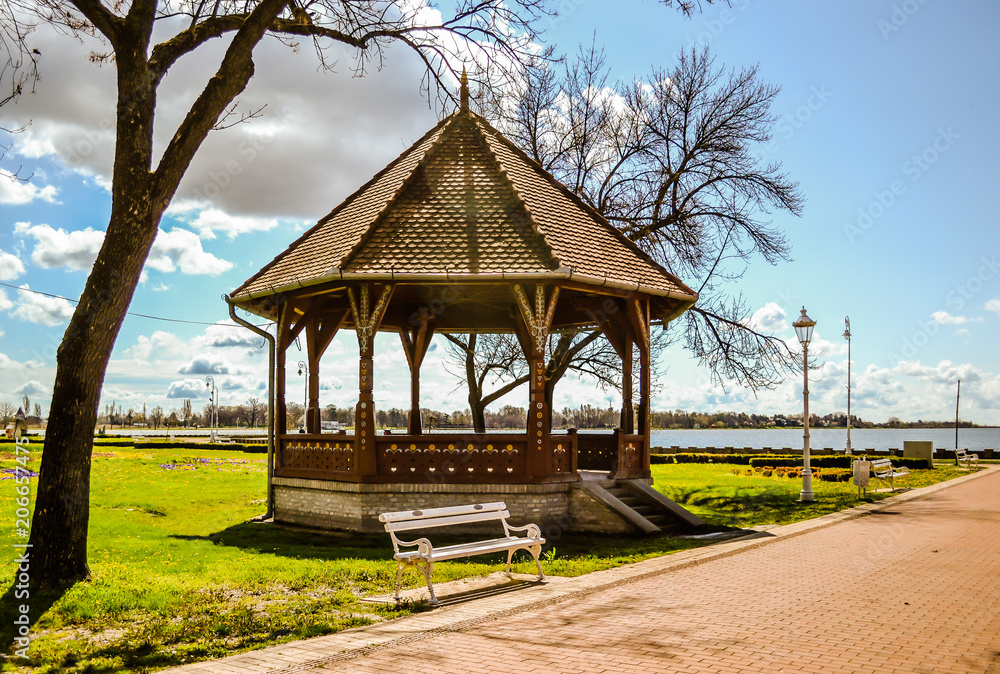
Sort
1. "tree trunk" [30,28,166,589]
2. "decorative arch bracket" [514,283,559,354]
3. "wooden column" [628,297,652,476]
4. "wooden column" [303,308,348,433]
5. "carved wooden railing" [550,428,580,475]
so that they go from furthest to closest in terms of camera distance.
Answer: "wooden column" [303,308,348,433], "wooden column" [628,297,652,476], "carved wooden railing" [550,428,580,475], "decorative arch bracket" [514,283,559,354], "tree trunk" [30,28,166,589]

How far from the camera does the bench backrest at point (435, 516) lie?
8977mm

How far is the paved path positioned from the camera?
5.98m

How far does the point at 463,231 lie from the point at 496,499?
4.67m

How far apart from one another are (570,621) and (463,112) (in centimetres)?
1275

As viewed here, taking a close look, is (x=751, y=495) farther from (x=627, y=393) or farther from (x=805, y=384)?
(x=627, y=393)

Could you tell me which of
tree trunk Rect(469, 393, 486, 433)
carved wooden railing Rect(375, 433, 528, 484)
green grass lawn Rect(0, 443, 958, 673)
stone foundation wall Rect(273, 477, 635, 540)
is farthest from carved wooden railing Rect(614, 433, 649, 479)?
tree trunk Rect(469, 393, 486, 433)

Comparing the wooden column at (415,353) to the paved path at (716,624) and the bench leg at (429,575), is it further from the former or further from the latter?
the bench leg at (429,575)

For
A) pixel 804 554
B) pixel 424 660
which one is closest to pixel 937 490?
pixel 804 554

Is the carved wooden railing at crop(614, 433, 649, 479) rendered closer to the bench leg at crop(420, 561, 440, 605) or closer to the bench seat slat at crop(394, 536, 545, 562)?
the bench seat slat at crop(394, 536, 545, 562)

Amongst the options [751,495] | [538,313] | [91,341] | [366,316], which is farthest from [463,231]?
[751,495]

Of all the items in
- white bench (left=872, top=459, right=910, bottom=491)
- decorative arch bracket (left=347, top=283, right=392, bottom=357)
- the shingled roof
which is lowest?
white bench (left=872, top=459, right=910, bottom=491)

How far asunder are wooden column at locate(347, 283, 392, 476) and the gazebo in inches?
1.0

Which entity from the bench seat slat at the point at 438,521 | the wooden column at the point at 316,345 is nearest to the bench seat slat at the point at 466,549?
the bench seat slat at the point at 438,521

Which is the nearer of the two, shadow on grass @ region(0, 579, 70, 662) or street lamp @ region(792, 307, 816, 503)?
shadow on grass @ region(0, 579, 70, 662)
